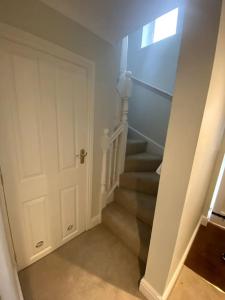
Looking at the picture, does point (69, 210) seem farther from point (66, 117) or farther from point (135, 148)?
point (135, 148)

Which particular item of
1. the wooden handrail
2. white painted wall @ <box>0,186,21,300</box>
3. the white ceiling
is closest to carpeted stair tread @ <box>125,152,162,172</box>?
the wooden handrail

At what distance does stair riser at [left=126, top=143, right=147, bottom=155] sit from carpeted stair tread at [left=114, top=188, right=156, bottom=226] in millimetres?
719

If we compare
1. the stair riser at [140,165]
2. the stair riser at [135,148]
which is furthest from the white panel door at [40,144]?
the stair riser at [135,148]

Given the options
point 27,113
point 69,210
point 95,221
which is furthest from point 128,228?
point 27,113

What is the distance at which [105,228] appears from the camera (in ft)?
6.53

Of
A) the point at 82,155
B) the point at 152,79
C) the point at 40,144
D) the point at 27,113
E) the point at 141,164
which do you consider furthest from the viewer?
the point at 152,79

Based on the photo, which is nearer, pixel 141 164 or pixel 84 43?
pixel 84 43

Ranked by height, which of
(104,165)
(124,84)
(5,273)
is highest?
(124,84)

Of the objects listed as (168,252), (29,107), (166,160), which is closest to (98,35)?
(29,107)

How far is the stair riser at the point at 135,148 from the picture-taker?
8.45 feet

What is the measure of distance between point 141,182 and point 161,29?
270 centimetres

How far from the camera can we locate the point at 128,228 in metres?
1.75

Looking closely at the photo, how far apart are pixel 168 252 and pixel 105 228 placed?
3.51 ft

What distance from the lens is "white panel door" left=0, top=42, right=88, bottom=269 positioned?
1.08 m
